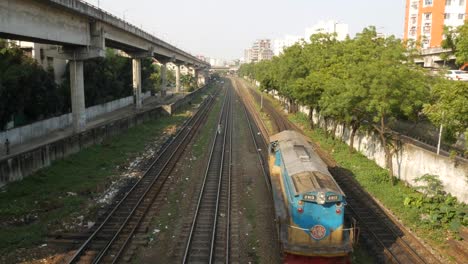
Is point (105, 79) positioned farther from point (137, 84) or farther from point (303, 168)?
point (303, 168)

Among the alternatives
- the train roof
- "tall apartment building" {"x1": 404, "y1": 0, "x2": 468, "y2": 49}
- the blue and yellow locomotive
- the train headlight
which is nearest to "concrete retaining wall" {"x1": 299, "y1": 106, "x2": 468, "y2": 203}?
the train roof

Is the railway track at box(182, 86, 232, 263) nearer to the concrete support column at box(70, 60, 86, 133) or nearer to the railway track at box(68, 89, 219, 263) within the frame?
the railway track at box(68, 89, 219, 263)

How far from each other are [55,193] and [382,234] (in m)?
15.8

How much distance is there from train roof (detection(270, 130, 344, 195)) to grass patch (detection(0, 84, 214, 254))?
388 inches

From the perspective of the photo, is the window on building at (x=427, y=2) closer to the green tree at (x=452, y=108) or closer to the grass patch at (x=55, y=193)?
the grass patch at (x=55, y=193)

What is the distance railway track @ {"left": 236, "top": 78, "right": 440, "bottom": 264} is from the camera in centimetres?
1390

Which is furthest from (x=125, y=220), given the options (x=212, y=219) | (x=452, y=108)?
(x=452, y=108)

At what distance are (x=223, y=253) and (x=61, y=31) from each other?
73.0 ft

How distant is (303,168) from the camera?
46.9 feet

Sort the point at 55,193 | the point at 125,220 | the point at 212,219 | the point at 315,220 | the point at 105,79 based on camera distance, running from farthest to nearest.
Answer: the point at 105,79, the point at 55,193, the point at 212,219, the point at 125,220, the point at 315,220

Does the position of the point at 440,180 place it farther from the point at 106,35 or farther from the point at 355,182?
the point at 106,35

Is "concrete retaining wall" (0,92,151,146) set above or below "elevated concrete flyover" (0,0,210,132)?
below

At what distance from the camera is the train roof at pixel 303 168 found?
12.8 metres

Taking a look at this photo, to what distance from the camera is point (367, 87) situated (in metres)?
21.3
